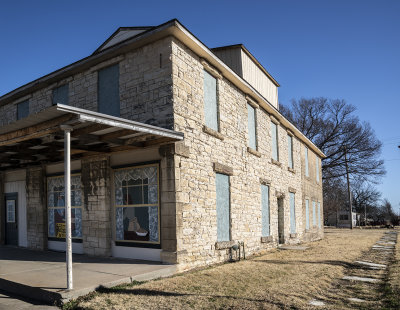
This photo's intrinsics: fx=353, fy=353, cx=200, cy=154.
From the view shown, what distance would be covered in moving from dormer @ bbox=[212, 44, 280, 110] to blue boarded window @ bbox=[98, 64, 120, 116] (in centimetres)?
507

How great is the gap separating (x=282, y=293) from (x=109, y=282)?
312 cm

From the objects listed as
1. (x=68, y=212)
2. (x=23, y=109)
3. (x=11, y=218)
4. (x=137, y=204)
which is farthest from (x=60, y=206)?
(x=68, y=212)

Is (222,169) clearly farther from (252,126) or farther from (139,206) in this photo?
(252,126)

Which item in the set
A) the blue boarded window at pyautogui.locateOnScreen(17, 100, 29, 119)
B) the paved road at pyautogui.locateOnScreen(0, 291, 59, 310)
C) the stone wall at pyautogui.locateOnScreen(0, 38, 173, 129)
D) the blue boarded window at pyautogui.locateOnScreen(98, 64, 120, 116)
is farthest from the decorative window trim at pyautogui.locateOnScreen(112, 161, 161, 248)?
the blue boarded window at pyautogui.locateOnScreen(17, 100, 29, 119)

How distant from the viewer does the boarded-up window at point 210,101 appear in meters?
10.4

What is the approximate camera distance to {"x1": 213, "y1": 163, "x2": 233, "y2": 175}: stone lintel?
10320 millimetres

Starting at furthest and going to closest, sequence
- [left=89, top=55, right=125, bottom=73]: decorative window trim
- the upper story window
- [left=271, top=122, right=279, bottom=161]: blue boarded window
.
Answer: the upper story window, [left=271, top=122, right=279, bottom=161]: blue boarded window, [left=89, top=55, right=125, bottom=73]: decorative window trim

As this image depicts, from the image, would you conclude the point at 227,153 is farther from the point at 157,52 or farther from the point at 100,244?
the point at 100,244

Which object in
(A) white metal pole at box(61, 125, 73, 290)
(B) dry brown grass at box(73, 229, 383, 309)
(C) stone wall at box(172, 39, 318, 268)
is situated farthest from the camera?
(C) stone wall at box(172, 39, 318, 268)

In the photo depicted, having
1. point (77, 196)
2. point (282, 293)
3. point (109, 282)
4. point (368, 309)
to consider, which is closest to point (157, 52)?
point (77, 196)

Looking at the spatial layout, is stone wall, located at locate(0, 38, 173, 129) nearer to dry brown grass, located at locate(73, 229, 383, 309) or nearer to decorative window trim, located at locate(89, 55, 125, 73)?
decorative window trim, located at locate(89, 55, 125, 73)

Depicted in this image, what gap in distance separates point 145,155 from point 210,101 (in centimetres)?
283

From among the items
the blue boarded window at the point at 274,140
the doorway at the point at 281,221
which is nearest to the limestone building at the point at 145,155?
the blue boarded window at the point at 274,140

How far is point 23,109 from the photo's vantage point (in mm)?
13406
